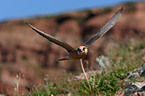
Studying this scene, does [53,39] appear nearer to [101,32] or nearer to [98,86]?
[101,32]

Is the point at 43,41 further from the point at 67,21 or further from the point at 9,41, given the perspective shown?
the point at 67,21

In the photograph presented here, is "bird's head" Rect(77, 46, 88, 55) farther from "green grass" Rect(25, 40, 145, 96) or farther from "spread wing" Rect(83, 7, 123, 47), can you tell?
"green grass" Rect(25, 40, 145, 96)

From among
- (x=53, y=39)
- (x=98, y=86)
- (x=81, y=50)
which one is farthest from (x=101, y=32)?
(x=98, y=86)

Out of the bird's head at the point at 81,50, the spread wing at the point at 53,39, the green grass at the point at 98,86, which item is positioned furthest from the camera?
the green grass at the point at 98,86

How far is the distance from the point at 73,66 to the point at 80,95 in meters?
19.5

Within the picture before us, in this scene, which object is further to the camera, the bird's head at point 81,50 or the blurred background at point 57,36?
the blurred background at point 57,36

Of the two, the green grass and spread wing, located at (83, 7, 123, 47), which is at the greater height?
spread wing, located at (83, 7, 123, 47)

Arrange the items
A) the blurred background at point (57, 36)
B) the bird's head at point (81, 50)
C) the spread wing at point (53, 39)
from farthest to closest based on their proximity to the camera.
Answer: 1. the blurred background at point (57, 36)
2. the bird's head at point (81, 50)
3. the spread wing at point (53, 39)

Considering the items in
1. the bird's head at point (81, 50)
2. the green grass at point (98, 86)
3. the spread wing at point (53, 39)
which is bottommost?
the green grass at point (98, 86)

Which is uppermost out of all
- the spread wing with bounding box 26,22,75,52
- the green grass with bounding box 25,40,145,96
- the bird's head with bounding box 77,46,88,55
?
the spread wing with bounding box 26,22,75,52

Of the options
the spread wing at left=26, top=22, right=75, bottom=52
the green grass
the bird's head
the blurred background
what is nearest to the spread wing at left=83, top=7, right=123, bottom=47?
the bird's head

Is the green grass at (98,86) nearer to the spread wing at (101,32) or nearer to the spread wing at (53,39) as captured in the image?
the spread wing at (101,32)

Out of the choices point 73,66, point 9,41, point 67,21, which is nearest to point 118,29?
point 73,66

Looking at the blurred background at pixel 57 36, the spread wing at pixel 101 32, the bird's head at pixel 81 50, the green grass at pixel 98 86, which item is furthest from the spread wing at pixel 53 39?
the blurred background at pixel 57 36
